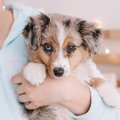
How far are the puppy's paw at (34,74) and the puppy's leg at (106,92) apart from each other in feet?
0.84

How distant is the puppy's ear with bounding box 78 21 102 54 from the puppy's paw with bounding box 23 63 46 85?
0.23 metres

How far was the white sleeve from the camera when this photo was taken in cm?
113

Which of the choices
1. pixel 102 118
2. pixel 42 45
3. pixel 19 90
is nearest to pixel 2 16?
pixel 42 45

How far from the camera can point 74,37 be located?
3.98ft

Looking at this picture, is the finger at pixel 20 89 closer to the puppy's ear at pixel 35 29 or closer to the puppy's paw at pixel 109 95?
the puppy's ear at pixel 35 29

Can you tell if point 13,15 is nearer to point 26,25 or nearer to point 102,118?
point 26,25

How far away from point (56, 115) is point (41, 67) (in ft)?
0.62

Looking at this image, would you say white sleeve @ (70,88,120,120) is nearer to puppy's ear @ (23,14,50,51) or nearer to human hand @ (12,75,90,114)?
human hand @ (12,75,90,114)

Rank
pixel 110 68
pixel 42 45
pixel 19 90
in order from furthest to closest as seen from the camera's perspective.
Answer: pixel 110 68 → pixel 42 45 → pixel 19 90

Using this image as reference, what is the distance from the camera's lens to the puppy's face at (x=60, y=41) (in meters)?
1.15

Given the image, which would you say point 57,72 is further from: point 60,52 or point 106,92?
point 106,92

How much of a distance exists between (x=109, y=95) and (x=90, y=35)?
240 mm

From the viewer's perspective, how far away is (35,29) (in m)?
1.17

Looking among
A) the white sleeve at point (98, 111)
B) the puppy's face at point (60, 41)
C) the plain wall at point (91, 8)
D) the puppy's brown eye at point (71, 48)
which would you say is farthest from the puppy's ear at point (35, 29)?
the plain wall at point (91, 8)
